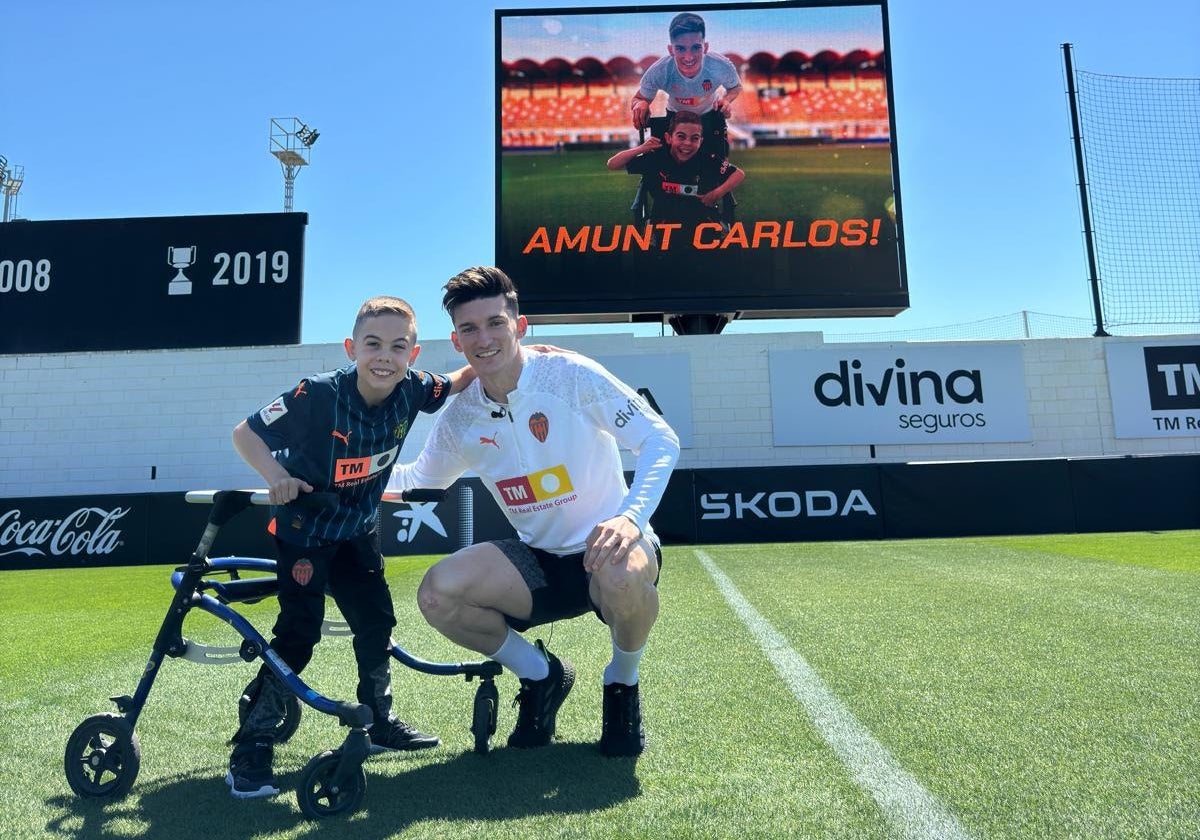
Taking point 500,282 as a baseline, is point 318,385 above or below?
below

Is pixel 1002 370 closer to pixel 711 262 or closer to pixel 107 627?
pixel 711 262

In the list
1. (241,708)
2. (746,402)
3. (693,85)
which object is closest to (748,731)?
(241,708)

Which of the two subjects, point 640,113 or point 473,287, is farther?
point 640,113

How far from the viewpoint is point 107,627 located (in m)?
4.90

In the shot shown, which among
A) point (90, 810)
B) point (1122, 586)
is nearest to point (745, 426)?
point (1122, 586)

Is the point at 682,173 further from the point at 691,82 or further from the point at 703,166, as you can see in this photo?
the point at 691,82

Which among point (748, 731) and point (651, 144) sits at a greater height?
point (651, 144)

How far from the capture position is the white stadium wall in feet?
39.4

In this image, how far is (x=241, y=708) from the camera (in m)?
2.32

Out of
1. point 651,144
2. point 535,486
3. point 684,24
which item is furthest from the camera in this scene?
point 684,24

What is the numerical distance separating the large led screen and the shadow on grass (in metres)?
9.56

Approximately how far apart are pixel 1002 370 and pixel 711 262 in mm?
4936

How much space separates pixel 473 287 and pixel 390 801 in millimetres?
1471

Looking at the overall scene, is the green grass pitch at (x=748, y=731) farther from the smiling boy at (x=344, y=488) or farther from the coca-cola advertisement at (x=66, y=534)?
the coca-cola advertisement at (x=66, y=534)
